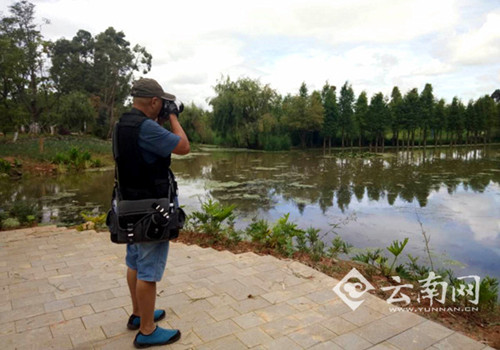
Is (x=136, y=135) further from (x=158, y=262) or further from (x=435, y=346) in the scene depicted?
(x=435, y=346)

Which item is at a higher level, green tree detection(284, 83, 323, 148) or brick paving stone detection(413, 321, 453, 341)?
green tree detection(284, 83, 323, 148)

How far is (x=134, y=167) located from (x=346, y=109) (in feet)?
119

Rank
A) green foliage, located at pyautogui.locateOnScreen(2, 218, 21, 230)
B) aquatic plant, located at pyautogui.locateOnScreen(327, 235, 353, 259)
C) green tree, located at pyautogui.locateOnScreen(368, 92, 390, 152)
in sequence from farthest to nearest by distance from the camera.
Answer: green tree, located at pyautogui.locateOnScreen(368, 92, 390, 152) < green foliage, located at pyautogui.locateOnScreen(2, 218, 21, 230) < aquatic plant, located at pyautogui.locateOnScreen(327, 235, 353, 259)

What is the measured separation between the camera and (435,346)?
2.10 m

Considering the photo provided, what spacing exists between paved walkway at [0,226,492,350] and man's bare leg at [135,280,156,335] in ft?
0.59

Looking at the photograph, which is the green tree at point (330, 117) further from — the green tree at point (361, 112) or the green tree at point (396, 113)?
the green tree at point (396, 113)

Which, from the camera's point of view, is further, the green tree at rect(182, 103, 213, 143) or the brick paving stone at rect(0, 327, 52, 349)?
the green tree at rect(182, 103, 213, 143)

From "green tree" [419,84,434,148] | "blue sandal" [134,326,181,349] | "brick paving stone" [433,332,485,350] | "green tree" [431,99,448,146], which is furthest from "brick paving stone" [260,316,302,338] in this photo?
"green tree" [431,99,448,146]

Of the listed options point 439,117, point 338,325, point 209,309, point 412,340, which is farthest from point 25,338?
point 439,117

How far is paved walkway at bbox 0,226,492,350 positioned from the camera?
214cm

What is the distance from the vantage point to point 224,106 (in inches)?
1139

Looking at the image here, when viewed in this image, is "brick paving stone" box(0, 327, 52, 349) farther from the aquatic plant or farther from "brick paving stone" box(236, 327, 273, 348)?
the aquatic plant

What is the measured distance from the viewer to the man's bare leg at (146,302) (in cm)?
201

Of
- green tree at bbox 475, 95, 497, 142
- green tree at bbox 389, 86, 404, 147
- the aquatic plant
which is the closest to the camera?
the aquatic plant
